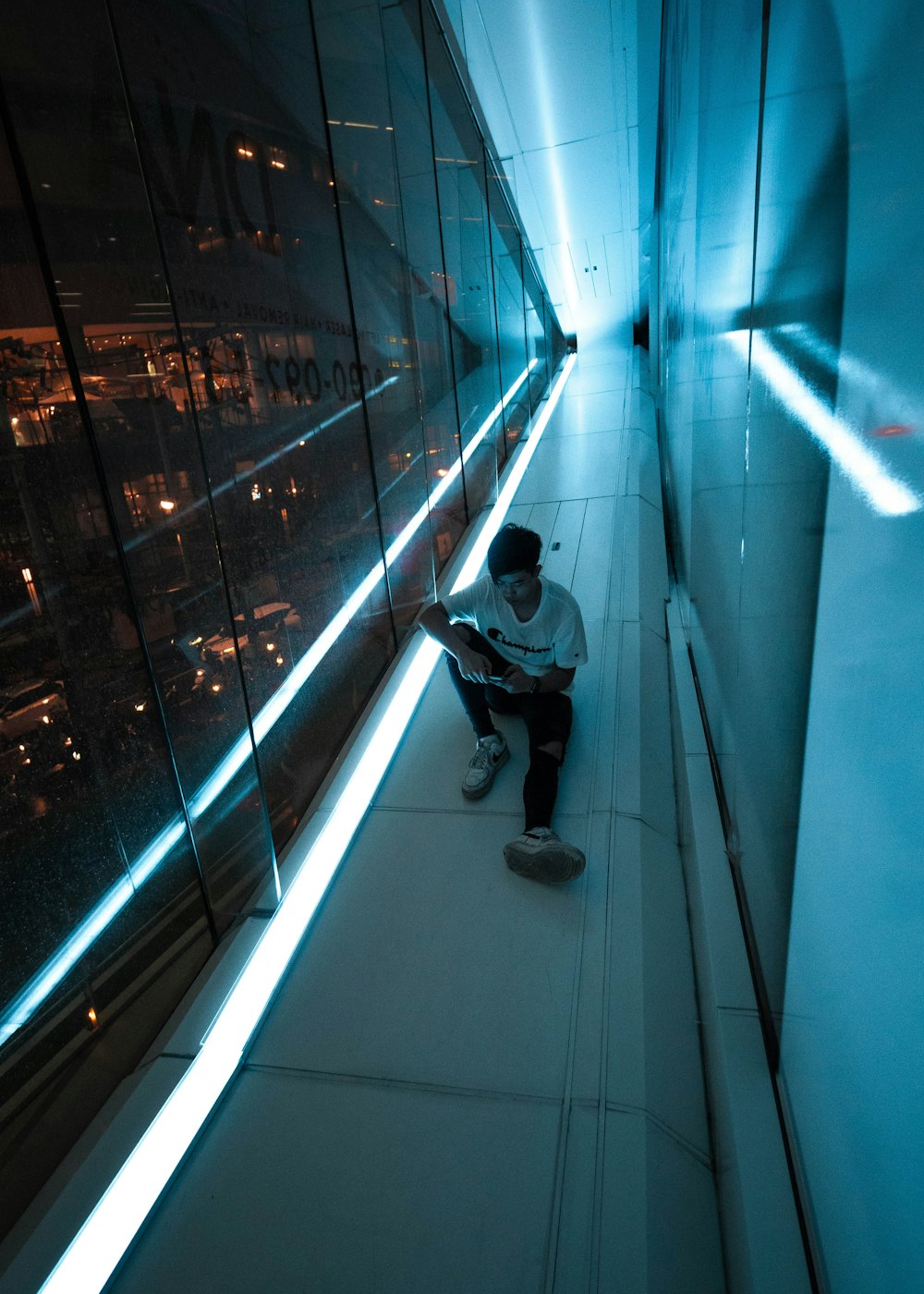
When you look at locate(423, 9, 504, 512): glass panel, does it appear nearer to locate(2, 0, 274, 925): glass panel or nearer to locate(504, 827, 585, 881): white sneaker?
locate(2, 0, 274, 925): glass panel

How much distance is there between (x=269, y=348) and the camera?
102 inches

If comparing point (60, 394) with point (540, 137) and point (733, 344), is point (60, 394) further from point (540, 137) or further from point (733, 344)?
point (540, 137)

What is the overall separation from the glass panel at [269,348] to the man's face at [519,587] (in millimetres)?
849

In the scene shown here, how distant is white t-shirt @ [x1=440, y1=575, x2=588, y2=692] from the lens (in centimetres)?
269

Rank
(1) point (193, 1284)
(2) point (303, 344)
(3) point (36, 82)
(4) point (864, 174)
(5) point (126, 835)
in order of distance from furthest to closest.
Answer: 1. (2) point (303, 344)
2. (5) point (126, 835)
3. (3) point (36, 82)
4. (1) point (193, 1284)
5. (4) point (864, 174)

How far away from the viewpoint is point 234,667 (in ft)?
7.36

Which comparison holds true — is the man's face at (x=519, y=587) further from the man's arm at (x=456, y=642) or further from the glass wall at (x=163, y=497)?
the glass wall at (x=163, y=497)

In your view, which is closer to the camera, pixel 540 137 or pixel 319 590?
pixel 319 590

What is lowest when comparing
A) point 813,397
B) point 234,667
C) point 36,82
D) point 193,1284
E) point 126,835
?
point 193,1284

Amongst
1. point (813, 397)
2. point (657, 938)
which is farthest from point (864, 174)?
point (657, 938)

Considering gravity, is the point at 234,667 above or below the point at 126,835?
above

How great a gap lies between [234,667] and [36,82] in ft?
5.28

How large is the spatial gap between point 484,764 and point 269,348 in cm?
188

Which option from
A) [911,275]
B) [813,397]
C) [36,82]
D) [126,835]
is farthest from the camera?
[126,835]
